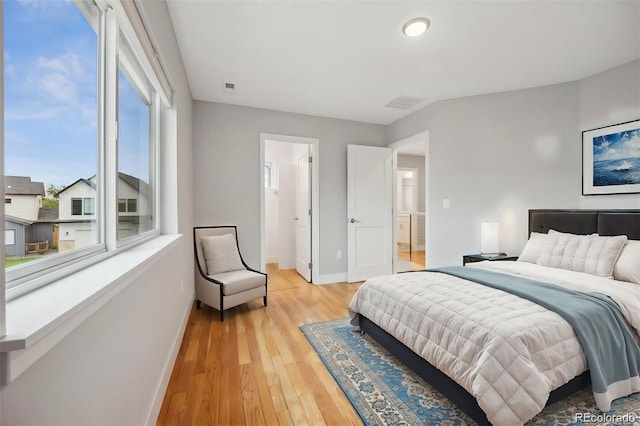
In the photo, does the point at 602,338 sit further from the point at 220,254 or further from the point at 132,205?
the point at 220,254

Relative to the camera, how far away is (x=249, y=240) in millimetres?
3877

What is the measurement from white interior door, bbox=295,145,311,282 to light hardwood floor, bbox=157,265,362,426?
1375mm

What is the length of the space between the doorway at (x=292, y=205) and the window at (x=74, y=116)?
2.72 meters

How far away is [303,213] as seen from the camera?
15.2 feet

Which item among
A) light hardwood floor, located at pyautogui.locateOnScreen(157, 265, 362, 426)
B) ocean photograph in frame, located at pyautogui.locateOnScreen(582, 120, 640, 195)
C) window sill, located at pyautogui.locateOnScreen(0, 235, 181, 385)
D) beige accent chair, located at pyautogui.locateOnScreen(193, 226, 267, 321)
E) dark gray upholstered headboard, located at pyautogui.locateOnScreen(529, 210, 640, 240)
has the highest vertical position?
ocean photograph in frame, located at pyautogui.locateOnScreen(582, 120, 640, 195)

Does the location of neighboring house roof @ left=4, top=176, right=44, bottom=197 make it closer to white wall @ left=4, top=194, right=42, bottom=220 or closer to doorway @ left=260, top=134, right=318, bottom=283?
white wall @ left=4, top=194, right=42, bottom=220

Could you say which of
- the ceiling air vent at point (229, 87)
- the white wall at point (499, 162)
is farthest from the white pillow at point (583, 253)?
the ceiling air vent at point (229, 87)

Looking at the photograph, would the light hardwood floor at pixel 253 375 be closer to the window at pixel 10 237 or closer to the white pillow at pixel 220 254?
the white pillow at pixel 220 254

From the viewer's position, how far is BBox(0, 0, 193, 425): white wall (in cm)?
60

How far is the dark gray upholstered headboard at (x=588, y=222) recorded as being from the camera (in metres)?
2.43

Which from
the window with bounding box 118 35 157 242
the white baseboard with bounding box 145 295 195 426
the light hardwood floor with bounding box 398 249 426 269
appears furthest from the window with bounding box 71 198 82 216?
the light hardwood floor with bounding box 398 249 426 269

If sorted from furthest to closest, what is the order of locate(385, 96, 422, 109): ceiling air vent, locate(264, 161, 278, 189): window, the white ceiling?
locate(264, 161, 278, 189): window < locate(385, 96, 422, 109): ceiling air vent < the white ceiling

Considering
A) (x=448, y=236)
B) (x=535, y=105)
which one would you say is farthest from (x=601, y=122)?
(x=448, y=236)

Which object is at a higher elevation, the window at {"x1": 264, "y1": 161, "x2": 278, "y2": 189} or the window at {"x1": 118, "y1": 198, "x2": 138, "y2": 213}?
the window at {"x1": 264, "y1": 161, "x2": 278, "y2": 189}
